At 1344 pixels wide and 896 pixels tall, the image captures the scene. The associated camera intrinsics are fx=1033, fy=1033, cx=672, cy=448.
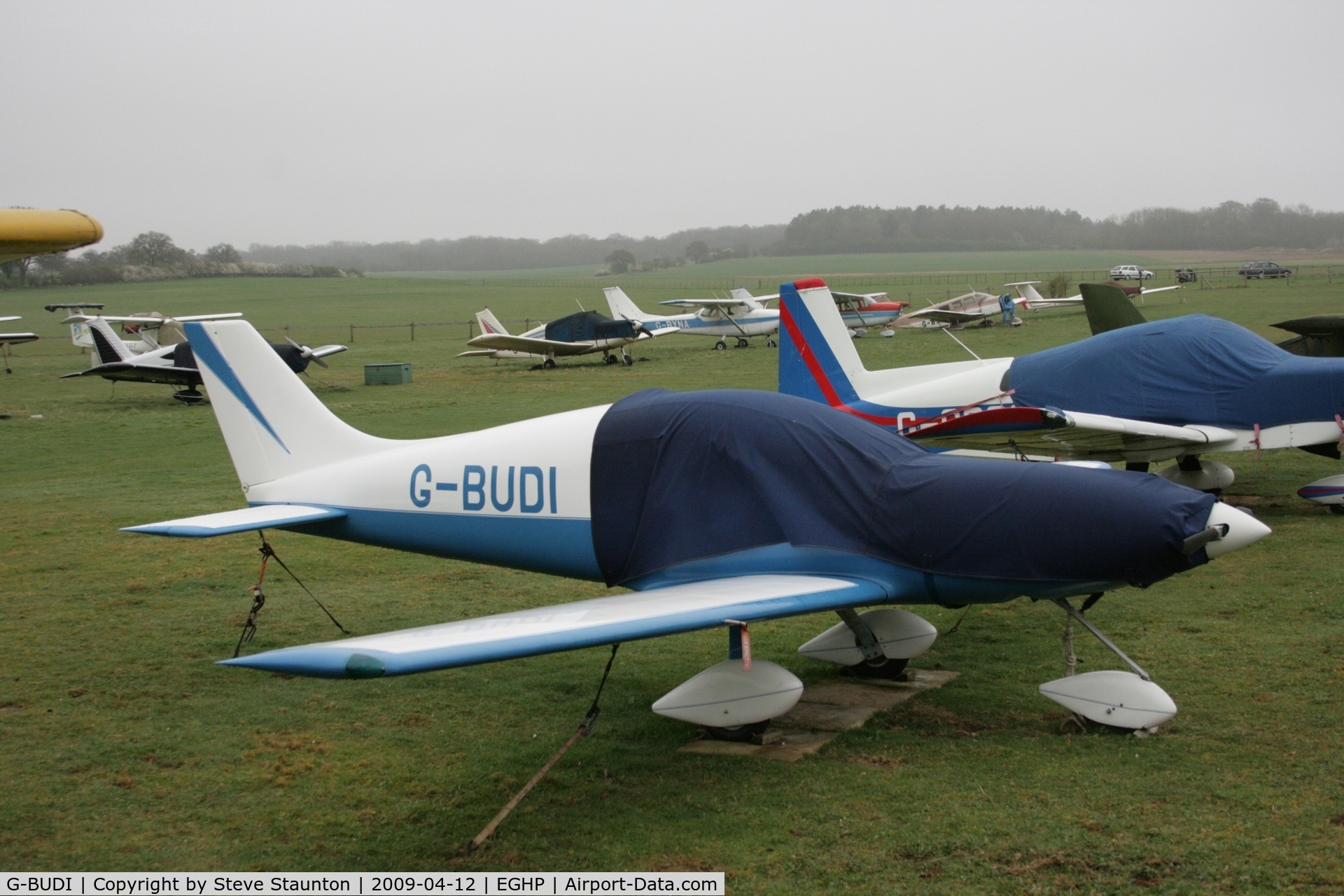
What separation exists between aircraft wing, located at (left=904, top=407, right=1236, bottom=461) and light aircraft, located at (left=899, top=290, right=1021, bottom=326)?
31.8m

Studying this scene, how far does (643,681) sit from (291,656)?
11.3 feet

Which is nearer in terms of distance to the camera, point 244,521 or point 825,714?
point 825,714

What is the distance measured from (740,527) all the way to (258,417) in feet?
12.7

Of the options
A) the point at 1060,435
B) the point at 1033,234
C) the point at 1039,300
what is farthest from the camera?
the point at 1033,234

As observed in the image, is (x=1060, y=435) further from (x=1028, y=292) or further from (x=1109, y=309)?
(x=1028, y=292)

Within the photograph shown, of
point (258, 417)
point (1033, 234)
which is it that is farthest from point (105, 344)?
point (1033, 234)

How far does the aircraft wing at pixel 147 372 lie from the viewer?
27062 mm

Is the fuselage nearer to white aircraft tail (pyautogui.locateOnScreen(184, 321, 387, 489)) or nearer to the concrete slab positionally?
white aircraft tail (pyautogui.locateOnScreen(184, 321, 387, 489))

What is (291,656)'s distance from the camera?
397cm

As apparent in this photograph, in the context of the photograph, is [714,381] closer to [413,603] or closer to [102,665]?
[413,603]

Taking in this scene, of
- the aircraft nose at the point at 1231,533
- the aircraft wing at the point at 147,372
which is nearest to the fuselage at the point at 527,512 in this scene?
the aircraft nose at the point at 1231,533

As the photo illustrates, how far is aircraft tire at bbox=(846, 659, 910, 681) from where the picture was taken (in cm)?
677

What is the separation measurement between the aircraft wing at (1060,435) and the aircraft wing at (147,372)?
22830mm

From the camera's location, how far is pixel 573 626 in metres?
4.74
